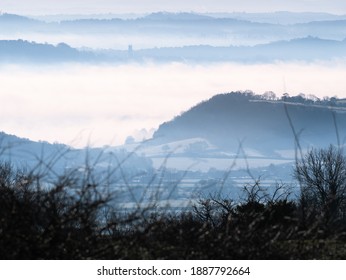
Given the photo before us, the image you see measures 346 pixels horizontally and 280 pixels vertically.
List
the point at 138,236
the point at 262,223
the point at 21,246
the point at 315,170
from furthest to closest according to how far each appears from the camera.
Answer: the point at 315,170
the point at 262,223
the point at 138,236
the point at 21,246

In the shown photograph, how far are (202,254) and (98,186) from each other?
4.31 ft

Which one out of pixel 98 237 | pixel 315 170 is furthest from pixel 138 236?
pixel 315 170

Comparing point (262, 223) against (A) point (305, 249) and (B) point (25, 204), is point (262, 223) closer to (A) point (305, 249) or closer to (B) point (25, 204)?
(A) point (305, 249)

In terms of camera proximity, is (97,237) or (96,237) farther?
(97,237)

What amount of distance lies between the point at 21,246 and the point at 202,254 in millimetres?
1910

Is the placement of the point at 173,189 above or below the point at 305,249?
above

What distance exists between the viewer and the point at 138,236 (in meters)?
10.6

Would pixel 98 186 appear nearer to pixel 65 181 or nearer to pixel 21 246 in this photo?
pixel 65 181

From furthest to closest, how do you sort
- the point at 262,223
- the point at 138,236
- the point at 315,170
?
the point at 315,170, the point at 262,223, the point at 138,236

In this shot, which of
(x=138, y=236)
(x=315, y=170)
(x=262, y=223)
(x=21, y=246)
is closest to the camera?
(x=21, y=246)
